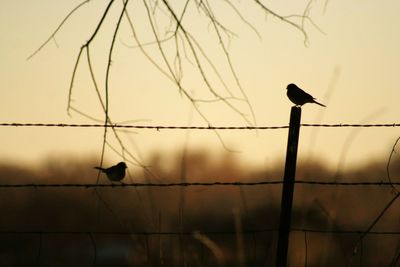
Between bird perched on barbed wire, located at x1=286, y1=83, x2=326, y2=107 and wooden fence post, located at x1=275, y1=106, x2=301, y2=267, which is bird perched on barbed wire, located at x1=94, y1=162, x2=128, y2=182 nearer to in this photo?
bird perched on barbed wire, located at x1=286, y1=83, x2=326, y2=107

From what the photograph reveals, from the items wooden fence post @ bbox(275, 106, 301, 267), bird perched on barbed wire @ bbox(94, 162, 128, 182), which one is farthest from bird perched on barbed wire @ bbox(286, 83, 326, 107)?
wooden fence post @ bbox(275, 106, 301, 267)

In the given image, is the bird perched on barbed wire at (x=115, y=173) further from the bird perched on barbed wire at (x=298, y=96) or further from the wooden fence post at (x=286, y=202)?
the wooden fence post at (x=286, y=202)

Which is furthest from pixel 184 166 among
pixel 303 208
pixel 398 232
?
pixel 398 232

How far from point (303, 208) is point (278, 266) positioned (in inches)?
26.0

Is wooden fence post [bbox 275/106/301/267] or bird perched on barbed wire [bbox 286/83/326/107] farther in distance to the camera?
bird perched on barbed wire [bbox 286/83/326/107]

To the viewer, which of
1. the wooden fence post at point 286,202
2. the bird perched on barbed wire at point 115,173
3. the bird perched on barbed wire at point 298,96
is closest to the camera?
the wooden fence post at point 286,202

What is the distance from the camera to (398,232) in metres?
4.05

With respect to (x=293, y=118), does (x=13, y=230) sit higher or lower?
lower

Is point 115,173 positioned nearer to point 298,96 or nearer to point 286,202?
point 298,96

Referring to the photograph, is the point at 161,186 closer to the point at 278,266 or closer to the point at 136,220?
the point at 136,220

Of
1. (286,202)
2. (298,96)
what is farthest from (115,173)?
(286,202)

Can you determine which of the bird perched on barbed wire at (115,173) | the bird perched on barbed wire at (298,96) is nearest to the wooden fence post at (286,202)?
the bird perched on barbed wire at (115,173)

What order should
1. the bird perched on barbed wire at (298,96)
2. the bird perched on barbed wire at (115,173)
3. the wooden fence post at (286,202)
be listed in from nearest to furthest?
the wooden fence post at (286,202)
the bird perched on barbed wire at (115,173)
the bird perched on barbed wire at (298,96)

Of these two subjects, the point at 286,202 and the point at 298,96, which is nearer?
the point at 286,202
